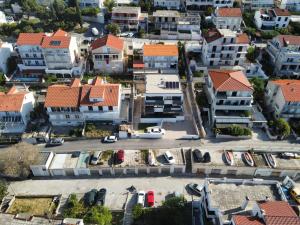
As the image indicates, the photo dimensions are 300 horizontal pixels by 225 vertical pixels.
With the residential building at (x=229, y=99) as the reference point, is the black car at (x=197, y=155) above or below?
below

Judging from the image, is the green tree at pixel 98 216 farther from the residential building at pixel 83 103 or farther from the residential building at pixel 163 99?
the residential building at pixel 163 99

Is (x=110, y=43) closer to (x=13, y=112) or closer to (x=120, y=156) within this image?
(x=13, y=112)

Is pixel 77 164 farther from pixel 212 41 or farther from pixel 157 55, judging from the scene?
pixel 212 41

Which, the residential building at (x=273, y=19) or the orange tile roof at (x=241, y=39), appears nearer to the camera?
the orange tile roof at (x=241, y=39)

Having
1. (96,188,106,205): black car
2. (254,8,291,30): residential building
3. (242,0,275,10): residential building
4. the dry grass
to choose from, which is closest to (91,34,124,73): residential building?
(96,188,106,205): black car

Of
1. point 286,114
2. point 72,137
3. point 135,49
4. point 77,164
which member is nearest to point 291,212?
point 286,114

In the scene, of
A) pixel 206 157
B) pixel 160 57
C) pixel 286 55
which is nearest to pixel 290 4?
pixel 286 55

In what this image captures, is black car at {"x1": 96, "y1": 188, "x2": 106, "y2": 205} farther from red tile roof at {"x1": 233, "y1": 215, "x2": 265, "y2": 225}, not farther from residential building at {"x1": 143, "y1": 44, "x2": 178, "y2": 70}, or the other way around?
residential building at {"x1": 143, "y1": 44, "x2": 178, "y2": 70}

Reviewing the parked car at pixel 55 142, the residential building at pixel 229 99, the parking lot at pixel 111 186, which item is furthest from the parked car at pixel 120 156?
the residential building at pixel 229 99
